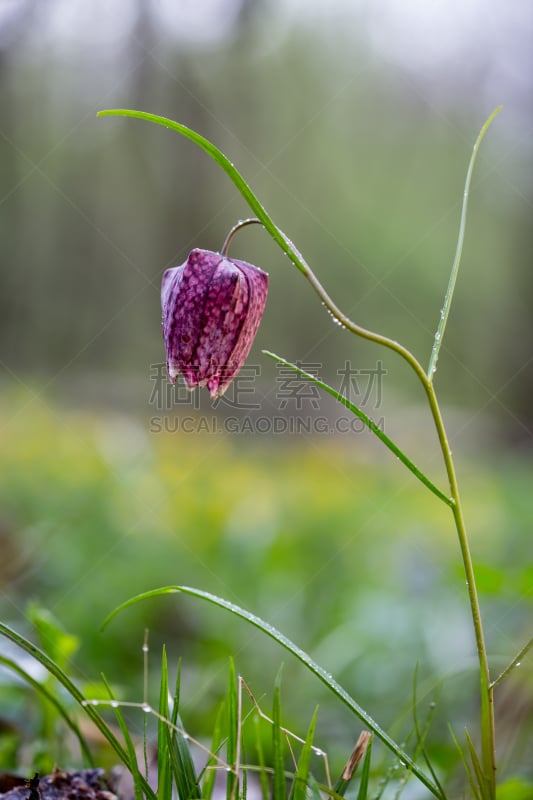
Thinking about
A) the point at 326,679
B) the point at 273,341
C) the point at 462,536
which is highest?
the point at 462,536

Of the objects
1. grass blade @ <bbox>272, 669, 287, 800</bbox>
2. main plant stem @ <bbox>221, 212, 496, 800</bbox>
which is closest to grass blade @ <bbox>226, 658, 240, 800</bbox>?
grass blade @ <bbox>272, 669, 287, 800</bbox>

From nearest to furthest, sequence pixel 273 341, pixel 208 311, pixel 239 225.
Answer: pixel 239 225 → pixel 208 311 → pixel 273 341

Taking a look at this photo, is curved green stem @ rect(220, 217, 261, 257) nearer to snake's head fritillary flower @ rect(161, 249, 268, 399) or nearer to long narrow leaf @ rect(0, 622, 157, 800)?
snake's head fritillary flower @ rect(161, 249, 268, 399)

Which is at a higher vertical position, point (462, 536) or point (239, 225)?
point (239, 225)

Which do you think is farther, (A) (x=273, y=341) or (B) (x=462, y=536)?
(A) (x=273, y=341)

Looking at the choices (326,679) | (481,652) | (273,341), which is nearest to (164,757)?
→ (326,679)

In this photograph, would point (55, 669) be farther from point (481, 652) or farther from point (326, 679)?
point (481, 652)
